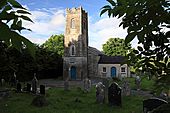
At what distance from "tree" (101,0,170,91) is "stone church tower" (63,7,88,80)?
Answer: 1672 inches

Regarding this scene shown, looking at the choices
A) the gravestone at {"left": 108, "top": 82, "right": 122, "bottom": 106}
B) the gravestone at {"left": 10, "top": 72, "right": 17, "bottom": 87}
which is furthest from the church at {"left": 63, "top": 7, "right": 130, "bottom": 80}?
the gravestone at {"left": 108, "top": 82, "right": 122, "bottom": 106}

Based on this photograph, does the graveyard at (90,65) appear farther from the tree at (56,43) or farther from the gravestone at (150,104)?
the tree at (56,43)

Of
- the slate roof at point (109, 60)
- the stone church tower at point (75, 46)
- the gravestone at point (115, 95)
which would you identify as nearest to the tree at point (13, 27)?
the gravestone at point (115, 95)

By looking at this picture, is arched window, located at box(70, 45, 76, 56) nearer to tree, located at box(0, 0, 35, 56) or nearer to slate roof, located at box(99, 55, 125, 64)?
slate roof, located at box(99, 55, 125, 64)

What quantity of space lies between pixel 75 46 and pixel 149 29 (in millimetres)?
43275

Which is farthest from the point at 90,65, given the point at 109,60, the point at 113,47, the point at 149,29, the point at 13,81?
the point at 149,29

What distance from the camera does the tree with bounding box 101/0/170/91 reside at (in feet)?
6.63

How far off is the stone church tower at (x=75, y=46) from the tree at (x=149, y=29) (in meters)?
42.5

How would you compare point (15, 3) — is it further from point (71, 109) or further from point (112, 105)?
point (112, 105)

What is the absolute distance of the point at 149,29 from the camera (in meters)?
2.02

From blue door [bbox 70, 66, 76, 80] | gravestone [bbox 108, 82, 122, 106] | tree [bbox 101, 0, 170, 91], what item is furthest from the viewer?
blue door [bbox 70, 66, 76, 80]

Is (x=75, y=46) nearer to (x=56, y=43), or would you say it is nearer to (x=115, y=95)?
(x=115, y=95)

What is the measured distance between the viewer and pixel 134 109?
591 inches

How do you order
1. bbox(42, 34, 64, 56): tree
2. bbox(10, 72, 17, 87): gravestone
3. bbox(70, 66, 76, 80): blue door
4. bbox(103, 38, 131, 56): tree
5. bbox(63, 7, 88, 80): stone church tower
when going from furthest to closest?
1. bbox(42, 34, 64, 56): tree
2. bbox(103, 38, 131, 56): tree
3. bbox(70, 66, 76, 80): blue door
4. bbox(63, 7, 88, 80): stone church tower
5. bbox(10, 72, 17, 87): gravestone
